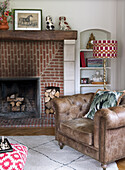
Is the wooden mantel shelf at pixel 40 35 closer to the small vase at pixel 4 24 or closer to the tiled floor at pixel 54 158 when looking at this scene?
the small vase at pixel 4 24

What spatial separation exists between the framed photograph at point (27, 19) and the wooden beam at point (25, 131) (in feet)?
6.43

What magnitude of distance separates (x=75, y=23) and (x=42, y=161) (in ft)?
9.77

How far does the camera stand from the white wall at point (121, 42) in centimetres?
435

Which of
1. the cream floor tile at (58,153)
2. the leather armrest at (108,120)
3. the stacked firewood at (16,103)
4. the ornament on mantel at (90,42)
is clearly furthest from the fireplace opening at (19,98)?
the leather armrest at (108,120)

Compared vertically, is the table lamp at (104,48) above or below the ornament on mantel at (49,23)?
below

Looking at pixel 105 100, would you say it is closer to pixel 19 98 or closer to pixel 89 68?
pixel 89 68

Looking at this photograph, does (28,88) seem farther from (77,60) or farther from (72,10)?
(72,10)

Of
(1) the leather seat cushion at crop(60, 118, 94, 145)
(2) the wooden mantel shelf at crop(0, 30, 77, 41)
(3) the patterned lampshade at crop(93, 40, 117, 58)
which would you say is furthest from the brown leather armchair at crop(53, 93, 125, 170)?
(2) the wooden mantel shelf at crop(0, 30, 77, 41)

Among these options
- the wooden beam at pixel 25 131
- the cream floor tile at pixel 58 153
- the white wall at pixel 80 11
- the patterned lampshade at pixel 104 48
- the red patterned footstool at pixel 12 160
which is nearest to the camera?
the red patterned footstool at pixel 12 160

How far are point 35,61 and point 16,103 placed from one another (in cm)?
100

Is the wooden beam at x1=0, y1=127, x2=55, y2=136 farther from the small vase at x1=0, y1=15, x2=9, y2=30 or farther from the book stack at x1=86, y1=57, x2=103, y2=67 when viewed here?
the small vase at x1=0, y1=15, x2=9, y2=30

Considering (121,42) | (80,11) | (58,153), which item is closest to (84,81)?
(121,42)

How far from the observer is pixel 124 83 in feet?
14.0

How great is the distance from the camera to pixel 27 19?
441 centimetres
